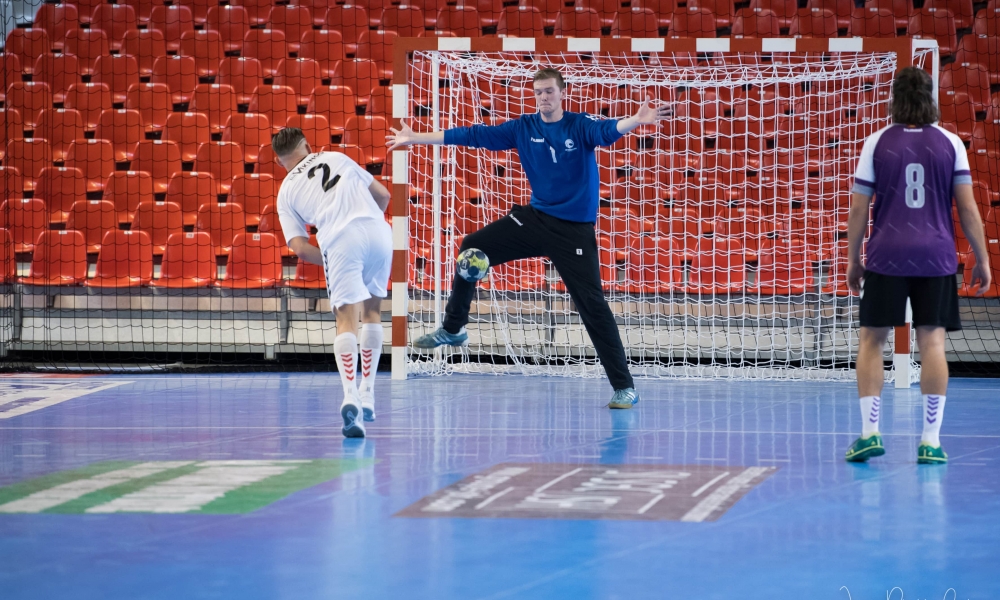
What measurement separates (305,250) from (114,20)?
35.0 ft

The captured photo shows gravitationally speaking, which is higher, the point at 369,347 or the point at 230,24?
the point at 230,24

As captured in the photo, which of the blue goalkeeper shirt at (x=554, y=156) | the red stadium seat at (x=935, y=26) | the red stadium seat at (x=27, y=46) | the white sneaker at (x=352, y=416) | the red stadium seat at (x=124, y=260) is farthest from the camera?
the red stadium seat at (x=27, y=46)

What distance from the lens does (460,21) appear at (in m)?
14.4

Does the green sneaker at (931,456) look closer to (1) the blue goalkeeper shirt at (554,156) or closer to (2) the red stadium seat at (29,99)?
(1) the blue goalkeeper shirt at (554,156)

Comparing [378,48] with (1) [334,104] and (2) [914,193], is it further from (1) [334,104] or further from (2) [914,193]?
(2) [914,193]

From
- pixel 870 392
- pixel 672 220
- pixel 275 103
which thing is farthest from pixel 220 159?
pixel 870 392

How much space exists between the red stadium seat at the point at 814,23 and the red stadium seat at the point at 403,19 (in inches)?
188

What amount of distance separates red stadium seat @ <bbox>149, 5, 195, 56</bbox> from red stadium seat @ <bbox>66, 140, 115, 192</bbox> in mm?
2062

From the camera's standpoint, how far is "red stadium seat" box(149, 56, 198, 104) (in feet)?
45.8

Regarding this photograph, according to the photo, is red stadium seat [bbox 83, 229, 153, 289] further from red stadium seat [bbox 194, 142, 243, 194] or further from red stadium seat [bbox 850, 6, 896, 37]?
red stadium seat [bbox 850, 6, 896, 37]

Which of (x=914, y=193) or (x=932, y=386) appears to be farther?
(x=932, y=386)

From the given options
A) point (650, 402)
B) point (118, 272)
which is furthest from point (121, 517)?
point (118, 272)

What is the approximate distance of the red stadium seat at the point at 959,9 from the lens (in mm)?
13945

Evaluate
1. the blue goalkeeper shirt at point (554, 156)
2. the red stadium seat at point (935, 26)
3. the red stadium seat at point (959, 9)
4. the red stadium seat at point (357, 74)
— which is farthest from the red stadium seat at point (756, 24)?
the blue goalkeeper shirt at point (554, 156)
